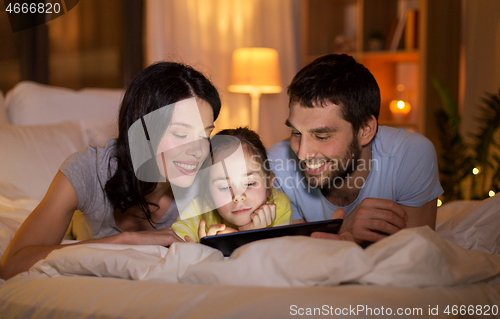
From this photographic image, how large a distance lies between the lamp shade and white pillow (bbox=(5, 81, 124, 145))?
1172mm

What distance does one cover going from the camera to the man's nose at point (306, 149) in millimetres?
1332

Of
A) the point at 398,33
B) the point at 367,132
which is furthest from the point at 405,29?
the point at 367,132

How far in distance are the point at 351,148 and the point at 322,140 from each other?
125 mm

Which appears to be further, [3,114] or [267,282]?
[3,114]

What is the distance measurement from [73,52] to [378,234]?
2.33 m

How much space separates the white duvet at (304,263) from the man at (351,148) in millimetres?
471

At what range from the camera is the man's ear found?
1.42 m

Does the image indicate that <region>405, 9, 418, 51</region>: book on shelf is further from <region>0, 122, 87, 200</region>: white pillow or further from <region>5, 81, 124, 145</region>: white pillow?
<region>0, 122, 87, 200</region>: white pillow

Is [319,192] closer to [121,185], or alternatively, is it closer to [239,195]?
[239,195]

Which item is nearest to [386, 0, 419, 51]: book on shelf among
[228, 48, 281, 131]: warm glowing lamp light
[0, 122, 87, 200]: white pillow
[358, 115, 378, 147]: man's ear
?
[228, 48, 281, 131]: warm glowing lamp light

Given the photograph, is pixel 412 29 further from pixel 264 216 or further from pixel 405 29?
pixel 264 216

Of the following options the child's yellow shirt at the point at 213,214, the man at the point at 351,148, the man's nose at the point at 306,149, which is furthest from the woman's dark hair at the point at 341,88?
the child's yellow shirt at the point at 213,214

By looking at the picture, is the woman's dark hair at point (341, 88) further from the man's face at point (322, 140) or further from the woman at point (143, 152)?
the woman at point (143, 152)

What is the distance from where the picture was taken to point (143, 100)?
1290 millimetres
